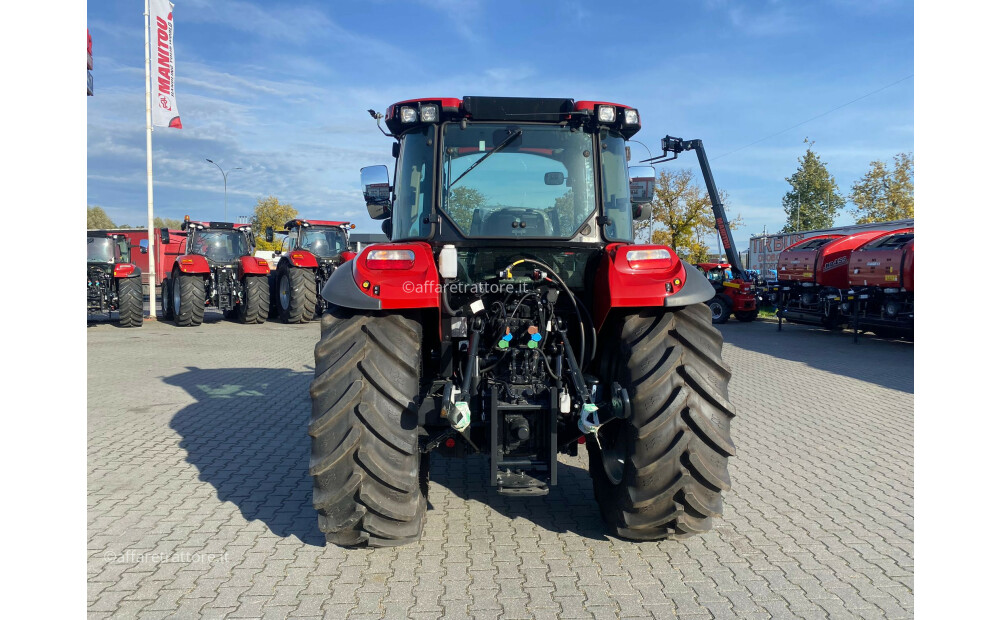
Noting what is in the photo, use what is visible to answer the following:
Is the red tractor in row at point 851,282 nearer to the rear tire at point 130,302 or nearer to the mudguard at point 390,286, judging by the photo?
the mudguard at point 390,286

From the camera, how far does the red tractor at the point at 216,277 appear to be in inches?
630

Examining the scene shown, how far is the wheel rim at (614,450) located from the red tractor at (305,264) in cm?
1118

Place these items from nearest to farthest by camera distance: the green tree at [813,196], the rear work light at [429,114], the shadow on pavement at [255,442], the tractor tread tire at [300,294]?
the rear work light at [429,114] → the shadow on pavement at [255,442] → the tractor tread tire at [300,294] → the green tree at [813,196]

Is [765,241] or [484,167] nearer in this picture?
[484,167]

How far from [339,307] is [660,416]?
6.10ft

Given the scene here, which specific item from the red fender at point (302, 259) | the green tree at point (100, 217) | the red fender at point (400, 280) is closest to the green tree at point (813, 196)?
the red fender at point (302, 259)

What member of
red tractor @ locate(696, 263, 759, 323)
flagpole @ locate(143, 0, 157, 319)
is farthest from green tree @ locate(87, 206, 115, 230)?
red tractor @ locate(696, 263, 759, 323)

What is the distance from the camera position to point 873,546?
12.1 ft

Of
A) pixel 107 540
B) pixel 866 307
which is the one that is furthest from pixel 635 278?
pixel 866 307

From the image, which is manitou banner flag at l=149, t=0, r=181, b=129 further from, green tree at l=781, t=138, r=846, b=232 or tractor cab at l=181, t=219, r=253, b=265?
green tree at l=781, t=138, r=846, b=232

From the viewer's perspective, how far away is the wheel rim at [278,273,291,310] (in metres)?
16.7

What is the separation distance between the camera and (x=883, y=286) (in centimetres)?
1323

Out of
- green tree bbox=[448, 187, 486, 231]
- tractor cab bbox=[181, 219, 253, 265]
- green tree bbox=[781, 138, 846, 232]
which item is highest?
green tree bbox=[781, 138, 846, 232]

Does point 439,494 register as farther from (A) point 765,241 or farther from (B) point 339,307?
(A) point 765,241
